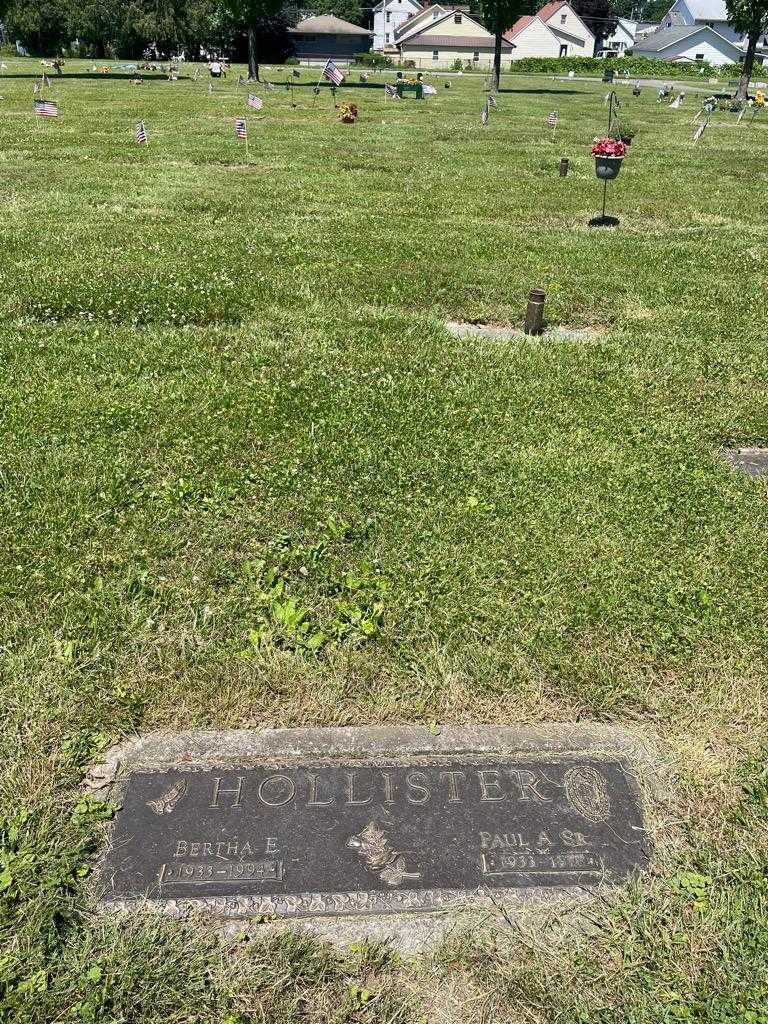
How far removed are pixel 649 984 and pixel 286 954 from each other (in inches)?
50.0

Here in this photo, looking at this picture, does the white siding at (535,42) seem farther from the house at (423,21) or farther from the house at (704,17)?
the house at (704,17)

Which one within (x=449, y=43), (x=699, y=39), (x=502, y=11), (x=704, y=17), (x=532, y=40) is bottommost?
(x=502, y=11)

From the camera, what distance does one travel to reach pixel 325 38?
78000mm

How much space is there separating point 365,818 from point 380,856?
18 centimetres

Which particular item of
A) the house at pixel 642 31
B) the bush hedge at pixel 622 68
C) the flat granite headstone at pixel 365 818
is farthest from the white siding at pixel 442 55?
the flat granite headstone at pixel 365 818

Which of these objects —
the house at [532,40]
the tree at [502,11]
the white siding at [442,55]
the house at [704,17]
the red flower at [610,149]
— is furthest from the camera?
the house at [704,17]

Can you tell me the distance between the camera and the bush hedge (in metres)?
66.8

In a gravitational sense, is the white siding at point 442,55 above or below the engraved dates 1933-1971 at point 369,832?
above

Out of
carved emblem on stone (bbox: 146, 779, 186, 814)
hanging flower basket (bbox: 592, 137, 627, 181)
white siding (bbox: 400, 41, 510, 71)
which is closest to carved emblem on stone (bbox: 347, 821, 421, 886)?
carved emblem on stone (bbox: 146, 779, 186, 814)

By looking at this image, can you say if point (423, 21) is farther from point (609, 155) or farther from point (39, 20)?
point (609, 155)

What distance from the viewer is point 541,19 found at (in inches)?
3078

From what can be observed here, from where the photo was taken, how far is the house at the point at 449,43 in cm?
7294

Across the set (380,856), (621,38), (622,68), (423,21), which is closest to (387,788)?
(380,856)

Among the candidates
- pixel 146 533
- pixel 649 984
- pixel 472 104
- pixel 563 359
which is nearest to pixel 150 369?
pixel 146 533
